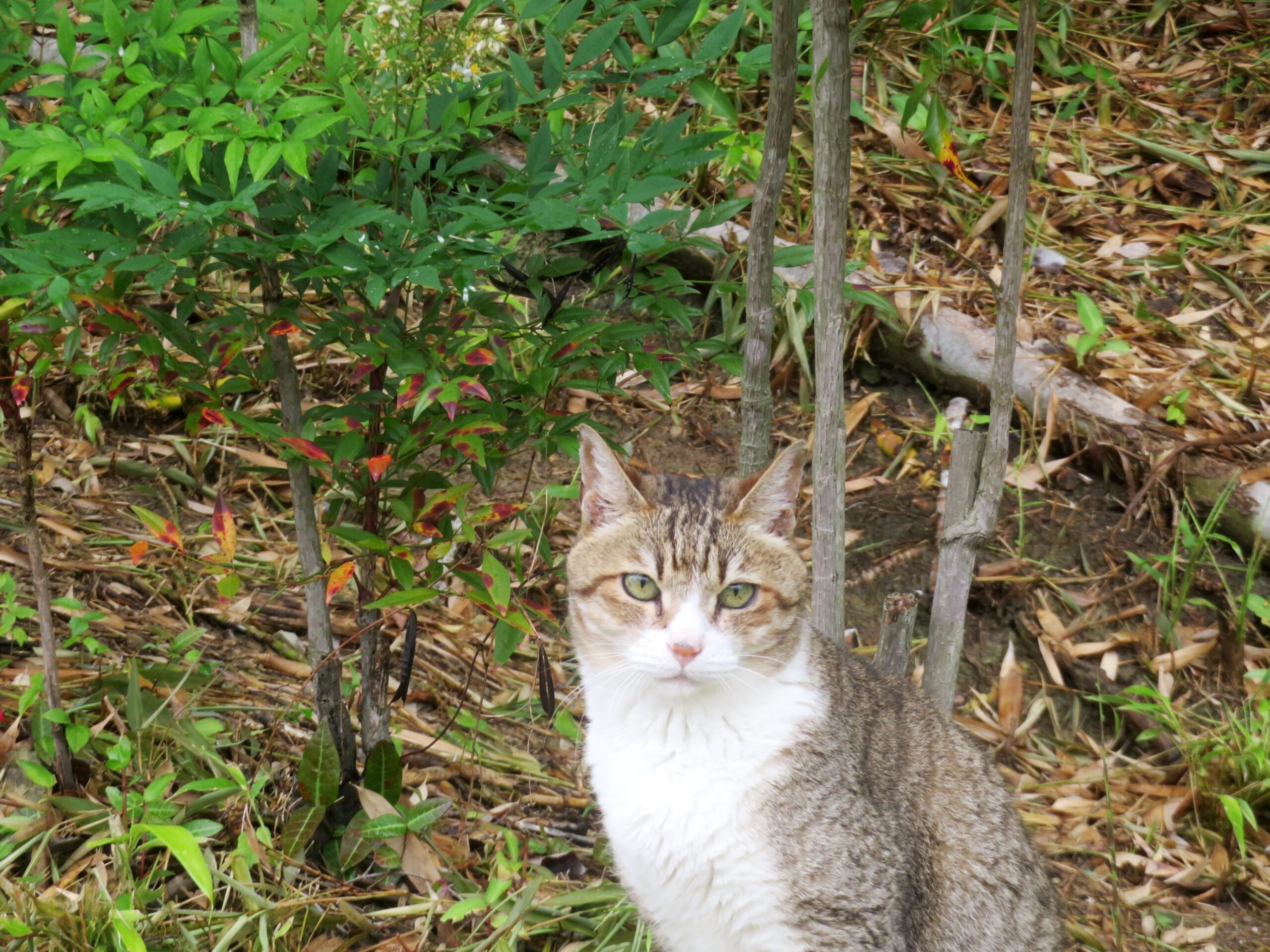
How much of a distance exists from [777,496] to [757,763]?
0.68 m

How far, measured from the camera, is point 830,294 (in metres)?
3.17

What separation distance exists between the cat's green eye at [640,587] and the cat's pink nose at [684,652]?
23 centimetres

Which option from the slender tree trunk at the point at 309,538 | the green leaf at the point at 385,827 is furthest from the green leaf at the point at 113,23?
the green leaf at the point at 385,827

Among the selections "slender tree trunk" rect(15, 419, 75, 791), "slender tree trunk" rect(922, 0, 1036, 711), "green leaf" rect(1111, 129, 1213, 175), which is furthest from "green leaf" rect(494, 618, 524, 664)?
"green leaf" rect(1111, 129, 1213, 175)

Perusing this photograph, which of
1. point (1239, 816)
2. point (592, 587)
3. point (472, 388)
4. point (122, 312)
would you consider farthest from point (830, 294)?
point (1239, 816)

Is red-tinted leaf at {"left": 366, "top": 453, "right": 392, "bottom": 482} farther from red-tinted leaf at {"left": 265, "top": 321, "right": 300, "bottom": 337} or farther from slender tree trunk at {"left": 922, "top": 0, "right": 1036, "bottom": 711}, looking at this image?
slender tree trunk at {"left": 922, "top": 0, "right": 1036, "bottom": 711}

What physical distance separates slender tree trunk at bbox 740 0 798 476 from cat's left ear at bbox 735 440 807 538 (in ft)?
1.42

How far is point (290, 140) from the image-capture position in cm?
227

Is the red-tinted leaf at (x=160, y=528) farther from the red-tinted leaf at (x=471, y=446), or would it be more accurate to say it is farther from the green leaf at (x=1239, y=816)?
the green leaf at (x=1239, y=816)

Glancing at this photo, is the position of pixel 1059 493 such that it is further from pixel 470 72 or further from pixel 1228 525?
pixel 470 72

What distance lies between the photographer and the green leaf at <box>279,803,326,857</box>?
319 cm

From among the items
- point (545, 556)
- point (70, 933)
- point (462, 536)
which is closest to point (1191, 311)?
point (545, 556)

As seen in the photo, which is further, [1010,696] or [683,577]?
[1010,696]

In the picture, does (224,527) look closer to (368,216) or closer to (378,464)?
(378,464)
